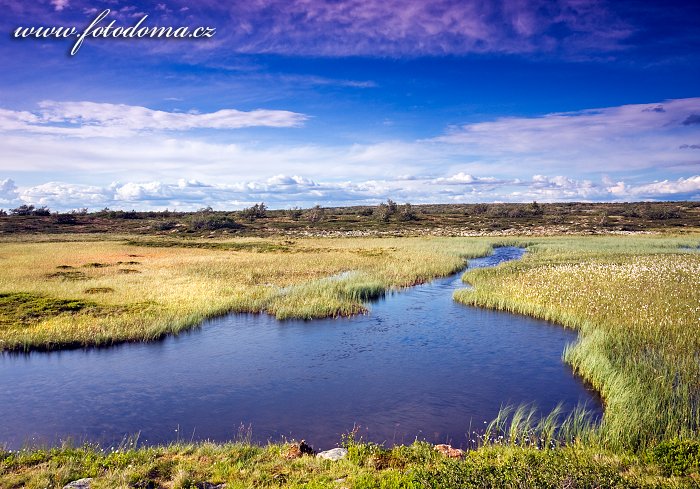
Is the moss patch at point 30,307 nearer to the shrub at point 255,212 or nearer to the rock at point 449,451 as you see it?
the rock at point 449,451

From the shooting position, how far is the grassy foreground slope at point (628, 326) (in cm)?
Result: 1210

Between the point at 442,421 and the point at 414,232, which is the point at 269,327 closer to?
the point at 442,421

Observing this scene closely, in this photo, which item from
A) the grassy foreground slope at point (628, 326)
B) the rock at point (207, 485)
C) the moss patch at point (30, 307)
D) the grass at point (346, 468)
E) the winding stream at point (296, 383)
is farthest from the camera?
the moss patch at point (30, 307)

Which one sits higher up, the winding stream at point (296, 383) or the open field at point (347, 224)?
the open field at point (347, 224)

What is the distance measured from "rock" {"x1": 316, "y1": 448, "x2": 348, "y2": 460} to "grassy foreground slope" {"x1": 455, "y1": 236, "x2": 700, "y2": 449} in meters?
6.27

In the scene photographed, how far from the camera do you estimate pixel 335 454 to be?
1096cm

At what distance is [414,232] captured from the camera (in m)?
104

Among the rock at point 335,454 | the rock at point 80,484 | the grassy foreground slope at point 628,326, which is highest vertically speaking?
the grassy foreground slope at point 628,326

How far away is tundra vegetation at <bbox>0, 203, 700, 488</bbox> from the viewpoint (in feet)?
31.1

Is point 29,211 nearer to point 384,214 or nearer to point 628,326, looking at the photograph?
point 384,214

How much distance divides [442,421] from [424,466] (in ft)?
13.8

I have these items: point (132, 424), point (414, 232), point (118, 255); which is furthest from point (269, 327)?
point (414, 232)

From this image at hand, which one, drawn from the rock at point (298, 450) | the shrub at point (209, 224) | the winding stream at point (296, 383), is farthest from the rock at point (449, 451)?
the shrub at point (209, 224)

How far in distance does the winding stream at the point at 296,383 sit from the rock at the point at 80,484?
3.43 metres
